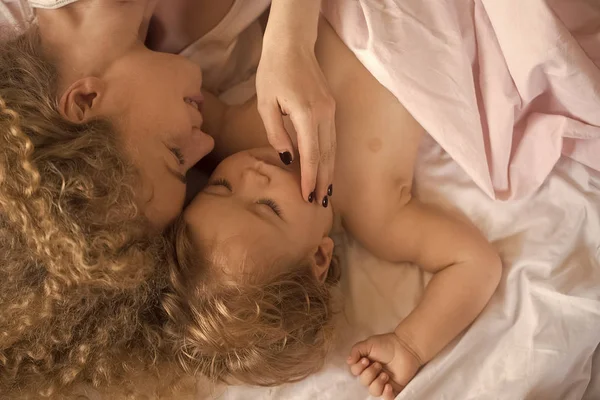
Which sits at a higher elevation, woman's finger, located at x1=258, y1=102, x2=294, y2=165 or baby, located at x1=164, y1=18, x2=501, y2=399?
woman's finger, located at x1=258, y1=102, x2=294, y2=165

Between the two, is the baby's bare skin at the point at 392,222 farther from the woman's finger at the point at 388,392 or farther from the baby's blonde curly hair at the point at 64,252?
the baby's blonde curly hair at the point at 64,252

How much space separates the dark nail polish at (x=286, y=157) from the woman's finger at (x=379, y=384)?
1.10 ft

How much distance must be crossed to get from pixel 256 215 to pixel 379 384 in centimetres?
30

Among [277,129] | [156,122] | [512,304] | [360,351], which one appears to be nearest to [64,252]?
[156,122]

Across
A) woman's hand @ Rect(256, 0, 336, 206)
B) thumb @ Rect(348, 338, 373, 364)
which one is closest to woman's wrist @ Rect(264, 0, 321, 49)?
woman's hand @ Rect(256, 0, 336, 206)

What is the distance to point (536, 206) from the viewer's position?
93cm

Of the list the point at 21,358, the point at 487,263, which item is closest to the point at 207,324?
the point at 21,358

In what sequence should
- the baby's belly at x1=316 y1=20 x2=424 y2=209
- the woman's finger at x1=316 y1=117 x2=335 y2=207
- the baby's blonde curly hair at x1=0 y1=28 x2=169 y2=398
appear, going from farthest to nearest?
the baby's belly at x1=316 y1=20 x2=424 y2=209 → the woman's finger at x1=316 y1=117 x2=335 y2=207 → the baby's blonde curly hair at x1=0 y1=28 x2=169 y2=398

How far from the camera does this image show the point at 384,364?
0.86 meters

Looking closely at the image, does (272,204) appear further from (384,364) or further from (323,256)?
(384,364)

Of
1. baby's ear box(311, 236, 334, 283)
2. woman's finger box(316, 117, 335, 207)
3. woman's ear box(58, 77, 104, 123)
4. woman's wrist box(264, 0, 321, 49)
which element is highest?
woman's wrist box(264, 0, 321, 49)

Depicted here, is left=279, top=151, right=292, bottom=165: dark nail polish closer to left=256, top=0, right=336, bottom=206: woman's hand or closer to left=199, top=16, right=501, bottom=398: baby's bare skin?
left=256, top=0, right=336, bottom=206: woman's hand

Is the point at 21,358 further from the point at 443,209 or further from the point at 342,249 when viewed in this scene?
the point at 443,209

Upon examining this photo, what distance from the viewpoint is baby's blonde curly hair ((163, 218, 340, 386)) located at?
82 centimetres
